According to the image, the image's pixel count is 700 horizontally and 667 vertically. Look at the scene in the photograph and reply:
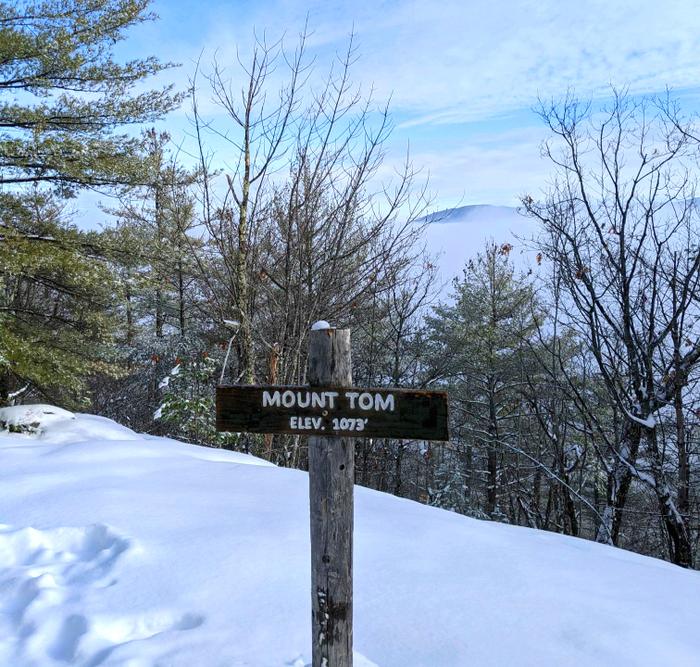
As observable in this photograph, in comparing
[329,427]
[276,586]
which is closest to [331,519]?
[329,427]

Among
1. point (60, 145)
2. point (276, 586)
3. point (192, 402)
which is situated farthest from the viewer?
point (192, 402)

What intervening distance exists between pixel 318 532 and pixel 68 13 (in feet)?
33.1

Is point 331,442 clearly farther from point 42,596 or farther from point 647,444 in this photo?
point 647,444

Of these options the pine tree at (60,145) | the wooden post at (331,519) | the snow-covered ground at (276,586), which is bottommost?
the snow-covered ground at (276,586)

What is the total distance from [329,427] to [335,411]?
70 millimetres

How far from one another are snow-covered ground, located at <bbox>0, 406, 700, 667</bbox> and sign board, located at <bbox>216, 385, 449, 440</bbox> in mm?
1148

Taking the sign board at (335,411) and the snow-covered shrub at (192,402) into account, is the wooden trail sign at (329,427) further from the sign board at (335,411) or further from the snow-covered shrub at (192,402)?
the snow-covered shrub at (192,402)

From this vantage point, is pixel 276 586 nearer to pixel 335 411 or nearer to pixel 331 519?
pixel 331 519

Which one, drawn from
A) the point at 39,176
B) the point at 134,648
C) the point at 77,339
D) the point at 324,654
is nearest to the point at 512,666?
the point at 324,654

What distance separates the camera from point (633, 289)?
958 cm

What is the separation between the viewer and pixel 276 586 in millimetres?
3084

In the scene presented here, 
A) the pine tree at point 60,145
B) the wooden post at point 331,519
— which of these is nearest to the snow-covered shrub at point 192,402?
the pine tree at point 60,145

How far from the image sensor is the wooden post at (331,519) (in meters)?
2.20

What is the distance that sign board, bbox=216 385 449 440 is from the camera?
210cm
